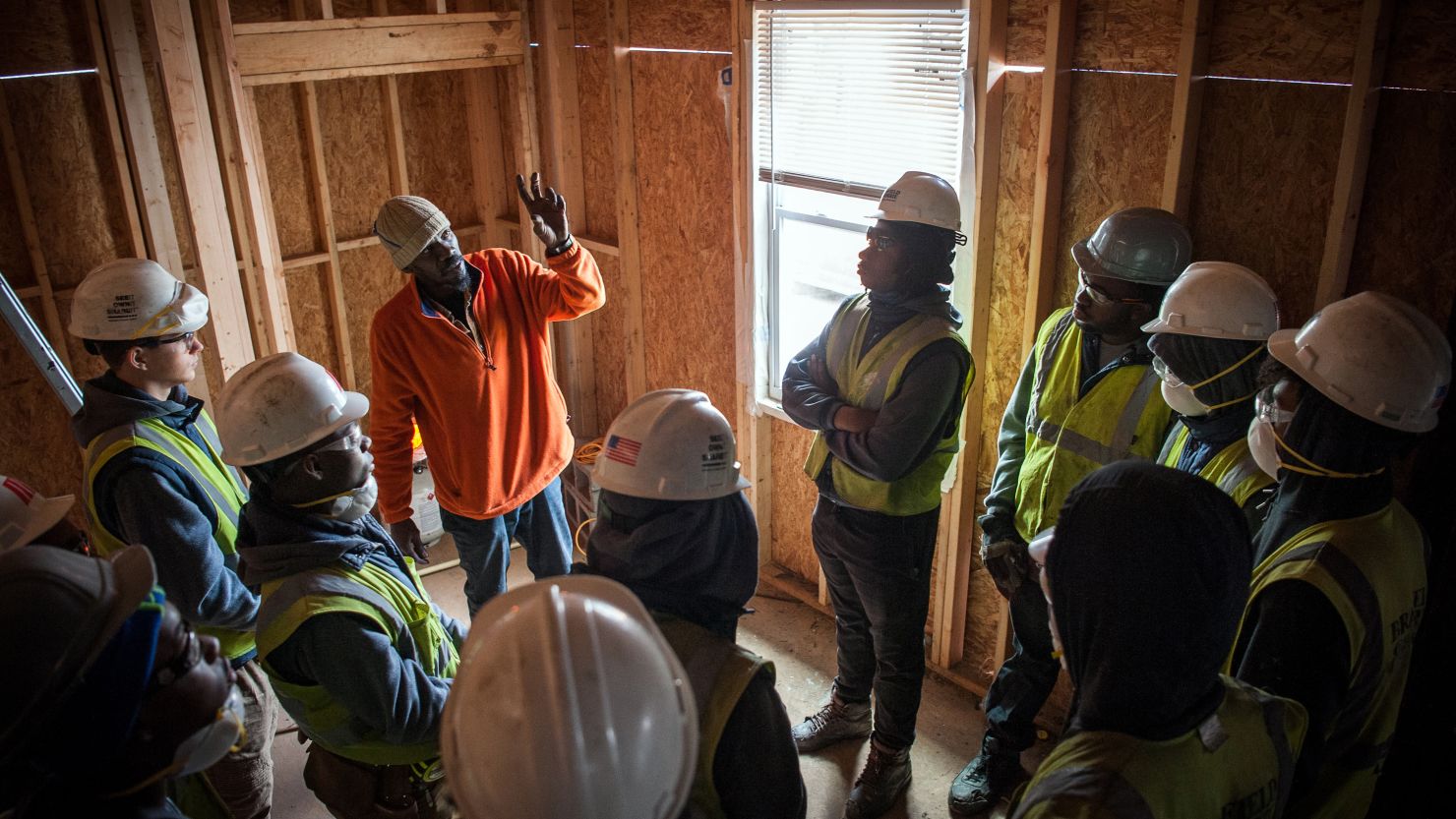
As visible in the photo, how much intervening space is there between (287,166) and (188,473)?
131 inches

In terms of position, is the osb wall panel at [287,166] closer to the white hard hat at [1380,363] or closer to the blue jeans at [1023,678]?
the blue jeans at [1023,678]

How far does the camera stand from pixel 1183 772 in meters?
1.51

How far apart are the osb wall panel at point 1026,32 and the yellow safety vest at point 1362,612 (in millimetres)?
1965

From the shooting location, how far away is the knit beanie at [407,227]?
3.47m

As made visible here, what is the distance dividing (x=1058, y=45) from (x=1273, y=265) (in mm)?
999

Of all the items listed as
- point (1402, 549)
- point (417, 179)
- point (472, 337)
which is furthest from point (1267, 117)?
point (417, 179)

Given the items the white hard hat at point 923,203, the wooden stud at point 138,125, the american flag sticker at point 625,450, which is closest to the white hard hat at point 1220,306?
the white hard hat at point 923,203

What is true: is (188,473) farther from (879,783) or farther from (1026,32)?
(1026,32)

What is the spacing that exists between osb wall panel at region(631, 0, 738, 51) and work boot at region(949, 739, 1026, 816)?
321 centimetres

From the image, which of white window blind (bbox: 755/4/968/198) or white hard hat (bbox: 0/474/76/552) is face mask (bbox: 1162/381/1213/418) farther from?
white hard hat (bbox: 0/474/76/552)

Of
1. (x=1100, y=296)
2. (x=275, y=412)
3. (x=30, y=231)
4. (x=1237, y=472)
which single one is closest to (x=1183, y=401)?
(x=1237, y=472)

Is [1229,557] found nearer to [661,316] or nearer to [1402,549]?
[1402,549]

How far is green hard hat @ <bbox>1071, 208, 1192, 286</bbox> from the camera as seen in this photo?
9.42 feet

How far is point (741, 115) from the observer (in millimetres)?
4383
